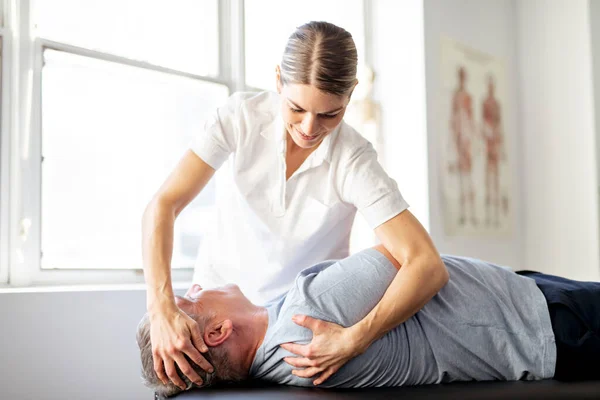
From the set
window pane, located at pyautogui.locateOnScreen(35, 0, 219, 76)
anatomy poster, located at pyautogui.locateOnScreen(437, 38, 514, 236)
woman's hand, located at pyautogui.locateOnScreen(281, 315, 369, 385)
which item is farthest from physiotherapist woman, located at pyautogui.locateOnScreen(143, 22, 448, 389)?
anatomy poster, located at pyautogui.locateOnScreen(437, 38, 514, 236)

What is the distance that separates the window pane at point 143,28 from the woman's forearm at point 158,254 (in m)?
1.15

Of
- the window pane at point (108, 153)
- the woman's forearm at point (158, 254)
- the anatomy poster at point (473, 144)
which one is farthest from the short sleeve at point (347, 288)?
the anatomy poster at point (473, 144)

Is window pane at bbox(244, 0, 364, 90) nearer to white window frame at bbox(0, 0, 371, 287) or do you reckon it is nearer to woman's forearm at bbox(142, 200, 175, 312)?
white window frame at bbox(0, 0, 371, 287)

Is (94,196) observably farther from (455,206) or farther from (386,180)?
(455,206)

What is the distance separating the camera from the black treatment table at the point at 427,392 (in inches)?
50.1

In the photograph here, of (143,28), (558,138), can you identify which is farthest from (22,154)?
(558,138)

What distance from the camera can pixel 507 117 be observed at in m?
4.33

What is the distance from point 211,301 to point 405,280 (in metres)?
0.44

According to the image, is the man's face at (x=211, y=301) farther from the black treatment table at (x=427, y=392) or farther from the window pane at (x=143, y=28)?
the window pane at (x=143, y=28)

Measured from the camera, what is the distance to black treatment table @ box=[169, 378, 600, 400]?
4.17 feet

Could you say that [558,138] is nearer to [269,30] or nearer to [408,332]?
[269,30]

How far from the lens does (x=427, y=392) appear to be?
131 centimetres

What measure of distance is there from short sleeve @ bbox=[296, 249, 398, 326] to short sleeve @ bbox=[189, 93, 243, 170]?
47cm

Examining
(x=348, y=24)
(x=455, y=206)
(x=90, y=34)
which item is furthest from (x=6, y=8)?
(x=455, y=206)
